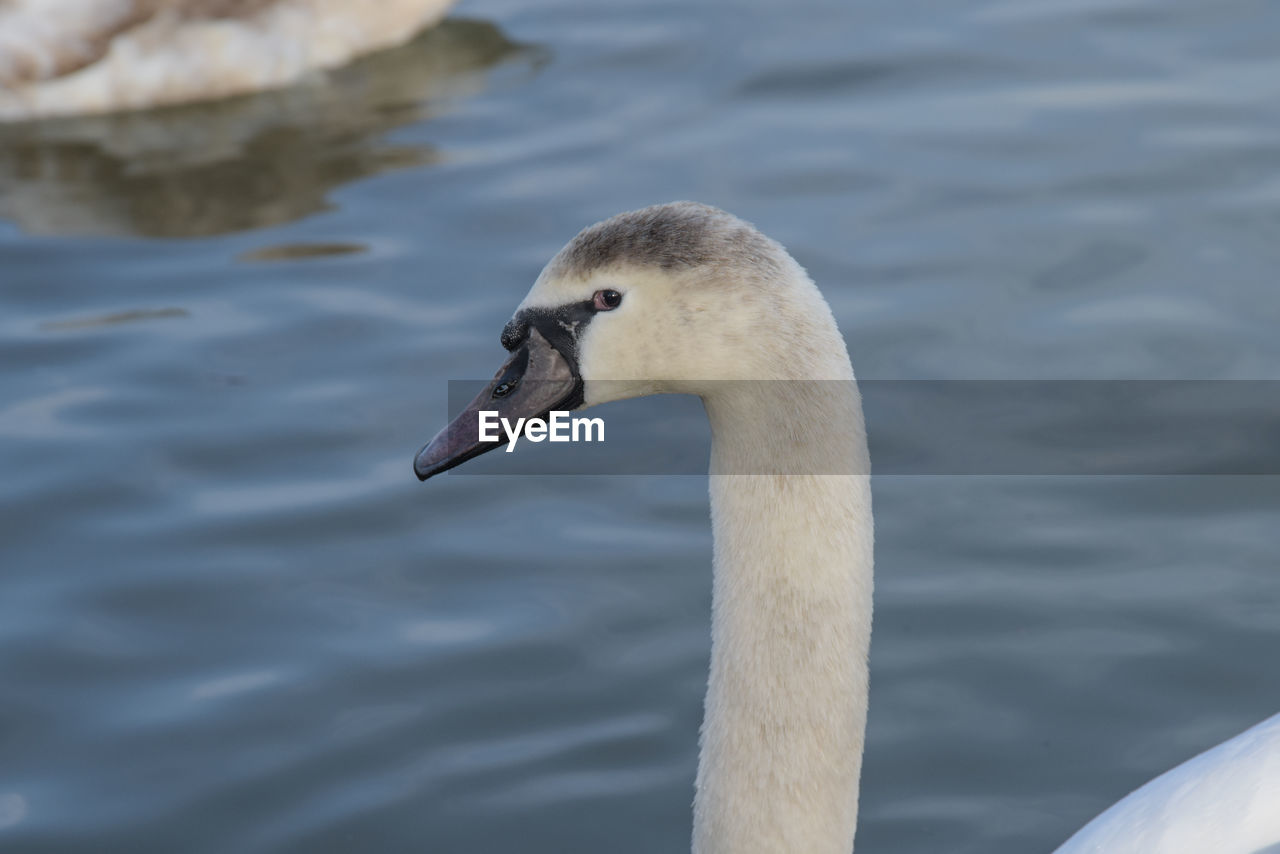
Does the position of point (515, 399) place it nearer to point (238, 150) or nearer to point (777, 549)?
point (777, 549)

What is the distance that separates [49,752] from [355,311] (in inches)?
103

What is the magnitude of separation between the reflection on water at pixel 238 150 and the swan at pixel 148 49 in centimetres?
9

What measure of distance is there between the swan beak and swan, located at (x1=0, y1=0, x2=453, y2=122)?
6176mm

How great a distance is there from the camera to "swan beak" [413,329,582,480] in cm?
361

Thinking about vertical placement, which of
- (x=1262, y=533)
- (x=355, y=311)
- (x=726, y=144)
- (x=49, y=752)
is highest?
(x=726, y=144)

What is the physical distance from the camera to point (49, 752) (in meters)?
4.92

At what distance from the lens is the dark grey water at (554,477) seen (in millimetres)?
4742

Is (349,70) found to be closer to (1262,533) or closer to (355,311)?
(355,311)

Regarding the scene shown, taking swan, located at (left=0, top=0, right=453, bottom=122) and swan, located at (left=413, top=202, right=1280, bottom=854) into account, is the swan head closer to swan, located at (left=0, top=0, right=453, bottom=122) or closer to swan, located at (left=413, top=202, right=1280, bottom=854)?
swan, located at (left=413, top=202, right=1280, bottom=854)

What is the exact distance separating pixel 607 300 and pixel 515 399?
332mm

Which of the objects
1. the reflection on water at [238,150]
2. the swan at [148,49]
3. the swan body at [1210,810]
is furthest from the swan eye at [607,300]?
the swan at [148,49]

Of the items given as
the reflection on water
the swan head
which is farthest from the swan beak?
the reflection on water

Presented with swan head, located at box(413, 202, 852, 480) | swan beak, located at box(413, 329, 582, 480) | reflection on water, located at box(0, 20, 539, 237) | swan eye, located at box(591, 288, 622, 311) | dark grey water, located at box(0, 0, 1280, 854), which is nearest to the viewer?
swan head, located at box(413, 202, 852, 480)

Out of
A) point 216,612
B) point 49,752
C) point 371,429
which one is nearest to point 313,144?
point 371,429
